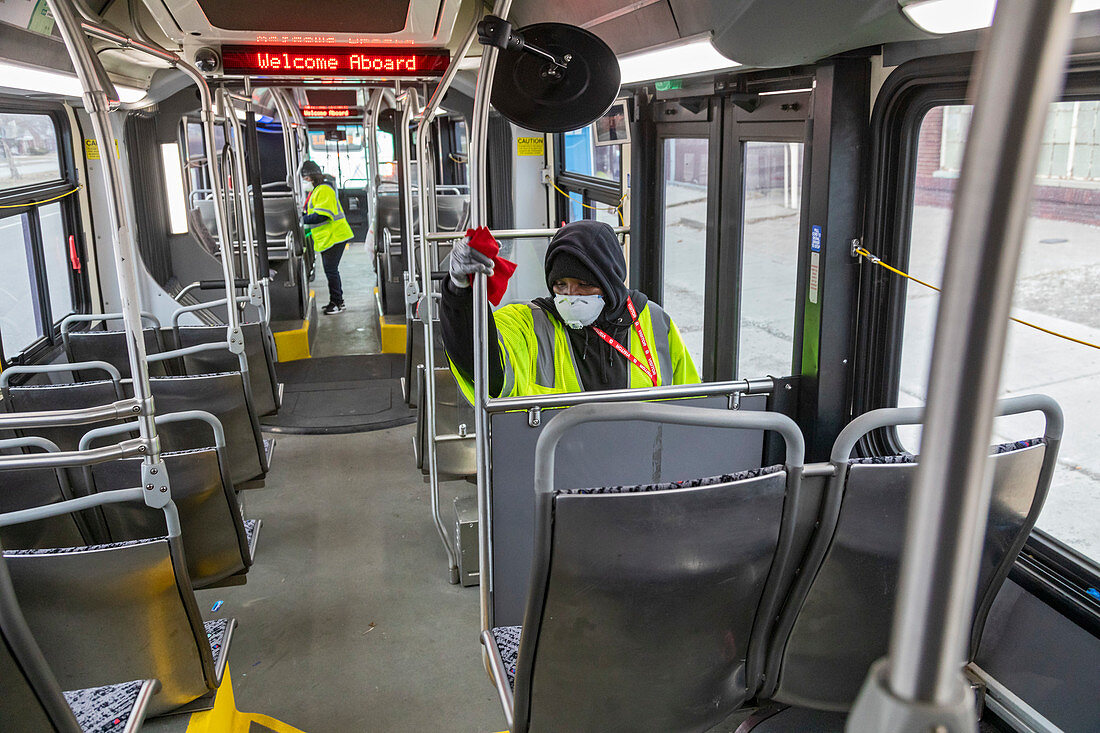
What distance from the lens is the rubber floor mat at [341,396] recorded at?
20.0 feet

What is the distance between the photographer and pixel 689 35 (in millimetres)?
2756

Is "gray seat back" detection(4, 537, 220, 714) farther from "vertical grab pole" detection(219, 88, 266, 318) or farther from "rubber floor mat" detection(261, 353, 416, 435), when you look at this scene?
"rubber floor mat" detection(261, 353, 416, 435)

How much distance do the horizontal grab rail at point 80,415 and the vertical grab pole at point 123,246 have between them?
0.10ft

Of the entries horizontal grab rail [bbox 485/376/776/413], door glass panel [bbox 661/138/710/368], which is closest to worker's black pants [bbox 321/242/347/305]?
door glass panel [bbox 661/138/710/368]

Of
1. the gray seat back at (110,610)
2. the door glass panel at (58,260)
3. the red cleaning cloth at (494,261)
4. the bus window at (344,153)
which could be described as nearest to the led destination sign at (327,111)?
the bus window at (344,153)

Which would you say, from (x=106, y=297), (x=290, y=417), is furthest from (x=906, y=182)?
(x=106, y=297)

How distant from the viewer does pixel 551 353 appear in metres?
2.95

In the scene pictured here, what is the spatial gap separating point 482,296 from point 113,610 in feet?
3.87

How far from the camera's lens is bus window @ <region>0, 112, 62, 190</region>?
17.0 feet

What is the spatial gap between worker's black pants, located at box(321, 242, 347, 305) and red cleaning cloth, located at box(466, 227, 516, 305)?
835 cm

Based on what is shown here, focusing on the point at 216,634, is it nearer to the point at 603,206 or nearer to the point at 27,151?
the point at 603,206

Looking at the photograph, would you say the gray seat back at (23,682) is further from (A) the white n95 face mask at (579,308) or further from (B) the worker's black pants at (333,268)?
(B) the worker's black pants at (333,268)

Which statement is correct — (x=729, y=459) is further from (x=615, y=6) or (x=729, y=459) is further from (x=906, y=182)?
(x=615, y=6)

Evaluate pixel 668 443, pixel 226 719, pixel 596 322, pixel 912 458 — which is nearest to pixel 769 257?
pixel 596 322
